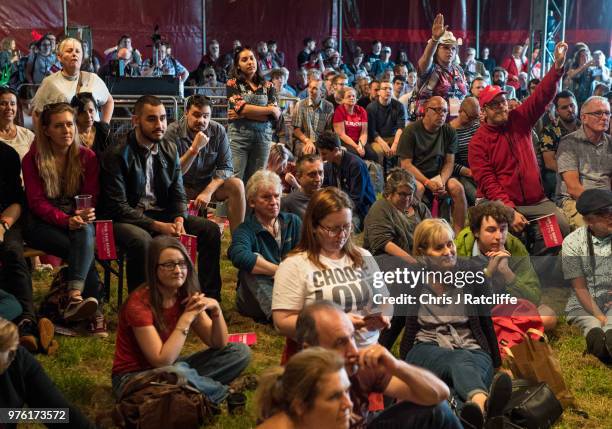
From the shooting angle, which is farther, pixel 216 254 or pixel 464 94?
pixel 464 94

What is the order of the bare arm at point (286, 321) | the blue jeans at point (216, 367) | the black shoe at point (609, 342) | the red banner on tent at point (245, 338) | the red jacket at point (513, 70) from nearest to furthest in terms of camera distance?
the bare arm at point (286, 321), the blue jeans at point (216, 367), the black shoe at point (609, 342), the red banner on tent at point (245, 338), the red jacket at point (513, 70)

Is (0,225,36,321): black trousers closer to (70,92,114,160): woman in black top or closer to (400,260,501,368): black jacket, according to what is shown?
(70,92,114,160): woman in black top

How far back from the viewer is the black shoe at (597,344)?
5.04 metres

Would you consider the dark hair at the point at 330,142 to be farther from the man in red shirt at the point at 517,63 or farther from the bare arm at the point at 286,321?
the man in red shirt at the point at 517,63

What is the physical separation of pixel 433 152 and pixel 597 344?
246 centimetres

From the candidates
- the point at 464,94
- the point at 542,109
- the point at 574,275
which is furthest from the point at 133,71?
the point at 574,275

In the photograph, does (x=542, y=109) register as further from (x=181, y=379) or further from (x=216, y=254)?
(x=181, y=379)

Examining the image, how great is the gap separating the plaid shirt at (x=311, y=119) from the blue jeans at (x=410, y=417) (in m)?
6.52

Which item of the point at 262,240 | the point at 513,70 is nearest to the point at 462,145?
the point at 262,240

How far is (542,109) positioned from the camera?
21.3 feet

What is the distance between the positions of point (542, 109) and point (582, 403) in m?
2.64

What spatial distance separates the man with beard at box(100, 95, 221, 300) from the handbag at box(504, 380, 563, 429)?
2226mm

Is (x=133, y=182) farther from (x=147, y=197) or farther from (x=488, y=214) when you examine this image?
(x=488, y=214)

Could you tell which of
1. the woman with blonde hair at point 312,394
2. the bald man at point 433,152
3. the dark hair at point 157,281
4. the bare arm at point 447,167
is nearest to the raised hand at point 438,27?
the bald man at point 433,152
